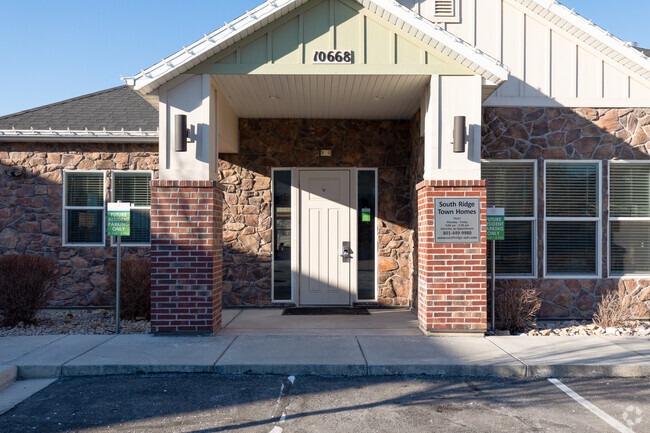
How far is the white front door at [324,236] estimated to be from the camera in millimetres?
10031

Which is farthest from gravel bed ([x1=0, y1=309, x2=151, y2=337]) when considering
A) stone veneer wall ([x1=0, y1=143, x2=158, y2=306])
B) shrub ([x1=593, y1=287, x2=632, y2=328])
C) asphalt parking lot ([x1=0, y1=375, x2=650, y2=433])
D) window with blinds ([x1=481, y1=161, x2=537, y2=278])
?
shrub ([x1=593, y1=287, x2=632, y2=328])

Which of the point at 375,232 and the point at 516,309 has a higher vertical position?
the point at 375,232

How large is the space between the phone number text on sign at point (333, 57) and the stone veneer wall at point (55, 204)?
14.8 feet

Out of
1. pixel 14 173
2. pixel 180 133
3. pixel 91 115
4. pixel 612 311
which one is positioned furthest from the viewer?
pixel 91 115

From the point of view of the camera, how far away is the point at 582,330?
8.02 meters

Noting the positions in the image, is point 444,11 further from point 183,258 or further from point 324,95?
point 183,258

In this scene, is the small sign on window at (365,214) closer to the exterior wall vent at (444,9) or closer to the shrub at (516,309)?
the shrub at (516,309)

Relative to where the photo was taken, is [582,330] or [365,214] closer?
[582,330]

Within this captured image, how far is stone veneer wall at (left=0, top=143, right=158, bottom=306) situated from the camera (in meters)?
9.90

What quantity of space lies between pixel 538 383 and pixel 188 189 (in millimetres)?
5250

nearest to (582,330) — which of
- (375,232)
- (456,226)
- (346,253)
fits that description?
(456,226)

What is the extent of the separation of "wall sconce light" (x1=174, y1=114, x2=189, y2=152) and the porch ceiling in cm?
89

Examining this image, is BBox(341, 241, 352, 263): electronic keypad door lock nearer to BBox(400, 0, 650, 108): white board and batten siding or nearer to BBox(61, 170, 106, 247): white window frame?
BBox(400, 0, 650, 108): white board and batten siding

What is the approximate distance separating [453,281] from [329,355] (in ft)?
7.34
